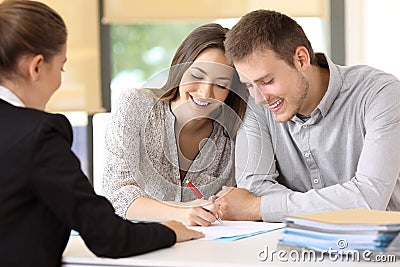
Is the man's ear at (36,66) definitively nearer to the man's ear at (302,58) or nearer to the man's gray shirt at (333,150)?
the man's gray shirt at (333,150)

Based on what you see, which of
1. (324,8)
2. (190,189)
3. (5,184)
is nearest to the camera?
(5,184)

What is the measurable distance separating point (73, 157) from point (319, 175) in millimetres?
922

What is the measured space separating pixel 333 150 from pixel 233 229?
460 mm

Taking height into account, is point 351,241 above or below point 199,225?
above

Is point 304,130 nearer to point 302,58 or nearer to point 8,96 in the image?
point 302,58

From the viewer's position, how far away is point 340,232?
1360mm

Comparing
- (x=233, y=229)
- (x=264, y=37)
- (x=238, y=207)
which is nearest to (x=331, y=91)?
(x=264, y=37)

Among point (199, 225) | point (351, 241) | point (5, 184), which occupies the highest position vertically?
point (5, 184)

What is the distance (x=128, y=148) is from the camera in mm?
1974

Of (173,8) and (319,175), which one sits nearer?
(319,175)

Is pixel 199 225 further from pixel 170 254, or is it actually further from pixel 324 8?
pixel 324 8

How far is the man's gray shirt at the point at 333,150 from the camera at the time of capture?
1.90m

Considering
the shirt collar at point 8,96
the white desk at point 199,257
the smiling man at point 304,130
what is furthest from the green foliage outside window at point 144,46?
the shirt collar at point 8,96

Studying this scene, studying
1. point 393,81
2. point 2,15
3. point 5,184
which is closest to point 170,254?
point 5,184
